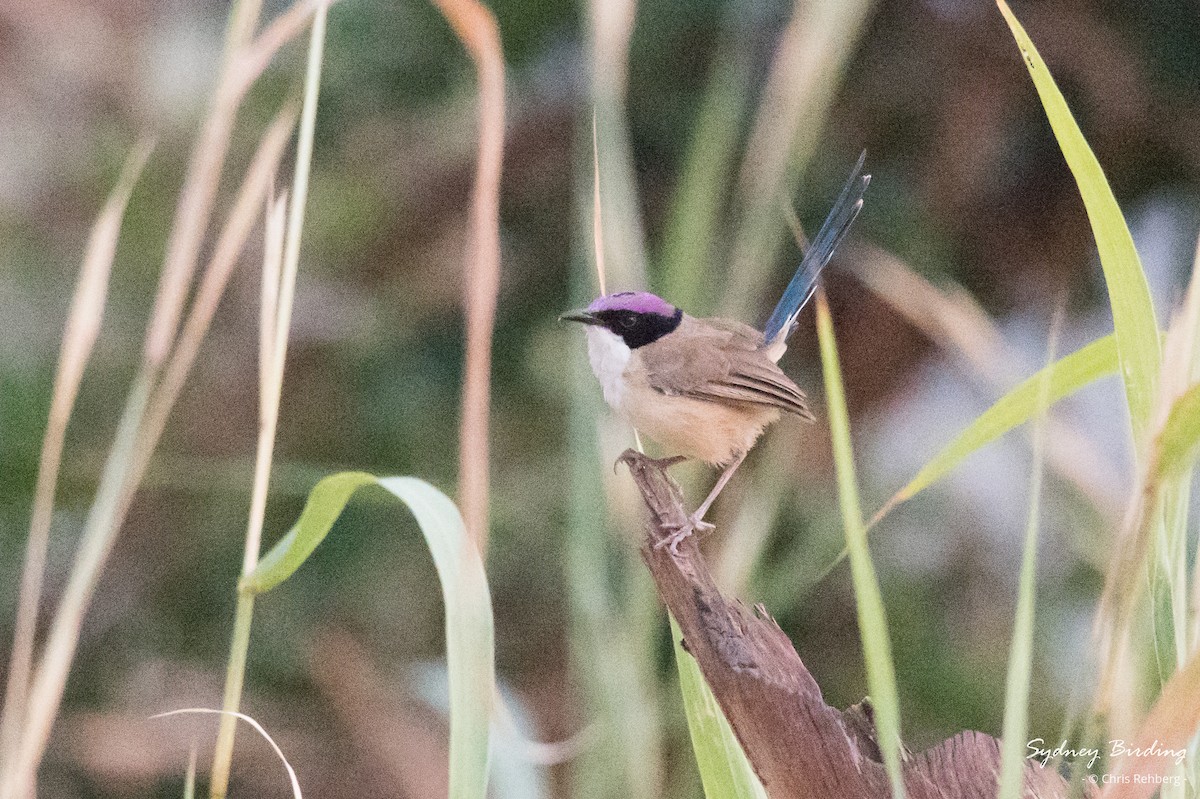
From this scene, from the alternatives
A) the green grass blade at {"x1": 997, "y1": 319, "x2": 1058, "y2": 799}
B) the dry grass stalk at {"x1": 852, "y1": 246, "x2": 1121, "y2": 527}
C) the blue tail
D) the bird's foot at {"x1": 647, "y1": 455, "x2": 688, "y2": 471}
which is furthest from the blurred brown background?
the green grass blade at {"x1": 997, "y1": 319, "x2": 1058, "y2": 799}

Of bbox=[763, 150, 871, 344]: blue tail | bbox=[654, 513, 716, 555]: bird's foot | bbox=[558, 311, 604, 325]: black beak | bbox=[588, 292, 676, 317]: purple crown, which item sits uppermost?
bbox=[763, 150, 871, 344]: blue tail

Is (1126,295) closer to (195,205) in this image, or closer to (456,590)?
(456,590)

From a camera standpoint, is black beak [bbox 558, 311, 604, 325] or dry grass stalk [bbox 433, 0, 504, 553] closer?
dry grass stalk [bbox 433, 0, 504, 553]

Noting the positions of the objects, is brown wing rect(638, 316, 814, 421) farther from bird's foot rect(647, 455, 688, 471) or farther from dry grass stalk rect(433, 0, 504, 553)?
dry grass stalk rect(433, 0, 504, 553)

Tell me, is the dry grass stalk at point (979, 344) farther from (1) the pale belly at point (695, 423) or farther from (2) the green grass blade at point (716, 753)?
(2) the green grass blade at point (716, 753)

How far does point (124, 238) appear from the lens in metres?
1.86

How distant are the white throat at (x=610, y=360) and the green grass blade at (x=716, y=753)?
1.26 feet

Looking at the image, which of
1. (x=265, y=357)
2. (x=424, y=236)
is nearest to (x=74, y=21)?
(x=424, y=236)

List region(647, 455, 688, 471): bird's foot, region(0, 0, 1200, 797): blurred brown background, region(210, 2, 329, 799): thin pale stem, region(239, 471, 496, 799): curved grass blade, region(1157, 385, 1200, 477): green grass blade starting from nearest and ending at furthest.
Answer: region(1157, 385, 1200, 477): green grass blade
region(239, 471, 496, 799): curved grass blade
region(210, 2, 329, 799): thin pale stem
region(647, 455, 688, 471): bird's foot
region(0, 0, 1200, 797): blurred brown background

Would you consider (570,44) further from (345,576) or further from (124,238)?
(345,576)

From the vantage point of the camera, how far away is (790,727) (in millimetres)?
857

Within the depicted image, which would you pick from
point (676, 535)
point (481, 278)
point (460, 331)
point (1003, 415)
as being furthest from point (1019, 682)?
point (460, 331)

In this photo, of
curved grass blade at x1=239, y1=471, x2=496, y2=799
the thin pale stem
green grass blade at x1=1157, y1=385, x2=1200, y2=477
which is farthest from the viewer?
the thin pale stem

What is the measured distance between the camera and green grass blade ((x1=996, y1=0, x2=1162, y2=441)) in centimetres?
84
